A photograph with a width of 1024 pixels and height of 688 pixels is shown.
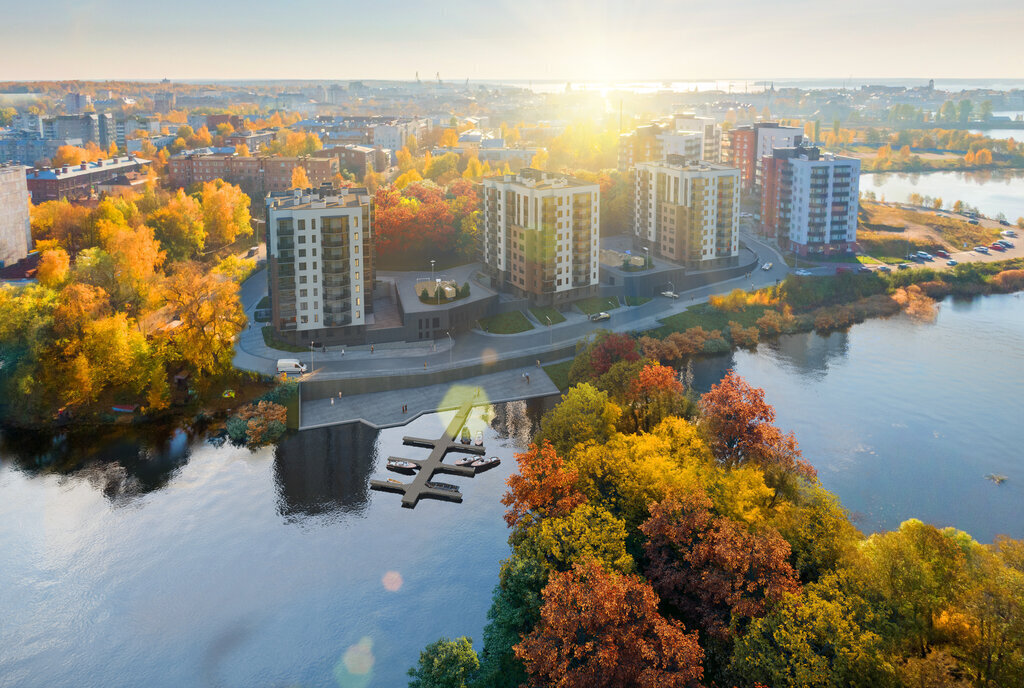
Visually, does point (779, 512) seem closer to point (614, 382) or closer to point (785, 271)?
point (614, 382)

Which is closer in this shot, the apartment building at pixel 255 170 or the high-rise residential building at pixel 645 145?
the high-rise residential building at pixel 645 145

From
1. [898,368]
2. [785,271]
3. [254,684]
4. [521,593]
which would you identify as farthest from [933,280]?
[254,684]

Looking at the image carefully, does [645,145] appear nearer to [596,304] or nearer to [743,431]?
[596,304]

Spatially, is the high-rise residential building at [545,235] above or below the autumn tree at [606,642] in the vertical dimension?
above

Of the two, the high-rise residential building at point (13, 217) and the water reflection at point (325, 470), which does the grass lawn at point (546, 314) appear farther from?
the high-rise residential building at point (13, 217)

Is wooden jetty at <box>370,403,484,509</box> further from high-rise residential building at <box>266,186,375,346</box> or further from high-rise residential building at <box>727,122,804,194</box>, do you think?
high-rise residential building at <box>727,122,804,194</box>

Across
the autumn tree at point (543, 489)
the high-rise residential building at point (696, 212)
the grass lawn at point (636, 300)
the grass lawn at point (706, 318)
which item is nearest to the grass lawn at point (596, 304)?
the grass lawn at point (636, 300)

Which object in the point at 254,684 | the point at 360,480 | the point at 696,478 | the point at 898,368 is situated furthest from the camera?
the point at 898,368
